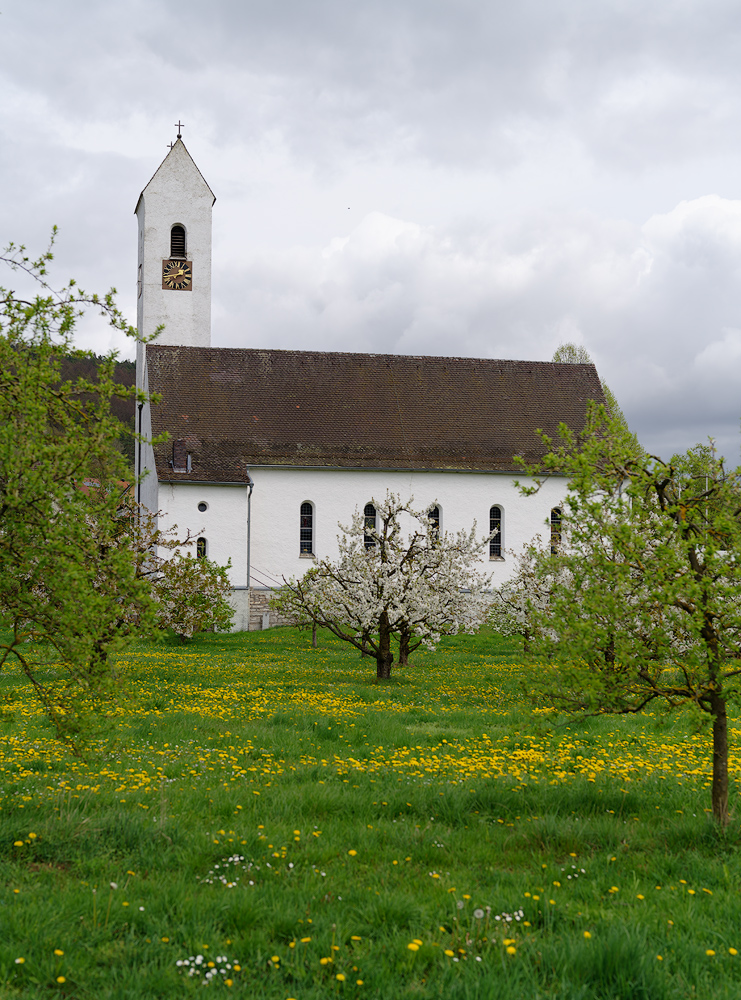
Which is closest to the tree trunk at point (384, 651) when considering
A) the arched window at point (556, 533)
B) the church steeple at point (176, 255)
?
the arched window at point (556, 533)

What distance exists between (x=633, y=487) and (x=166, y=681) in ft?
37.1

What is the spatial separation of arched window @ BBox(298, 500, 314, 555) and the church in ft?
0.16

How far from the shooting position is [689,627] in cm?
611

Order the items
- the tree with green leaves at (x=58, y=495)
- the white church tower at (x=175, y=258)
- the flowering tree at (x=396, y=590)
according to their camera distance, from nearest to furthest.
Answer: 1. the tree with green leaves at (x=58, y=495)
2. the flowering tree at (x=396, y=590)
3. the white church tower at (x=175, y=258)

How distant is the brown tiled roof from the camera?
3344cm

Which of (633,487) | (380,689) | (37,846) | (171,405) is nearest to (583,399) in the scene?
(171,405)

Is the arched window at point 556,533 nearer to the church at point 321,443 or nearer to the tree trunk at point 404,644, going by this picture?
the tree trunk at point 404,644

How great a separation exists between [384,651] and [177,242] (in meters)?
29.0

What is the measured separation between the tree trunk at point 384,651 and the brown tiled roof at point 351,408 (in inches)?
662

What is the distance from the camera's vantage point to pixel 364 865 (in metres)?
5.50

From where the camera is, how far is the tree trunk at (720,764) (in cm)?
628

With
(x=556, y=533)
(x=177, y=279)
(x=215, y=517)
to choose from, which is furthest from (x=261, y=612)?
(x=556, y=533)

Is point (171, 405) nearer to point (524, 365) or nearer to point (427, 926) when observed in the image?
point (524, 365)

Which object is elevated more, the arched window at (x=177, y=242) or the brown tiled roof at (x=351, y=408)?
the arched window at (x=177, y=242)
